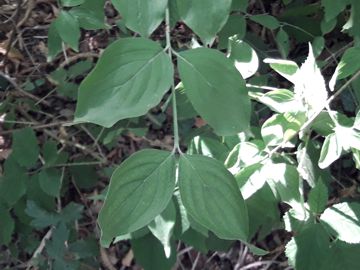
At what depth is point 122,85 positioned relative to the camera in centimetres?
77

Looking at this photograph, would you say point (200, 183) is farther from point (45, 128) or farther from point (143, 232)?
point (45, 128)

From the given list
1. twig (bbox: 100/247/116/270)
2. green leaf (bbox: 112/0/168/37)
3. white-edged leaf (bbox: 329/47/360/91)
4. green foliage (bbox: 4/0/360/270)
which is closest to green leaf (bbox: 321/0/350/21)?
green foliage (bbox: 4/0/360/270)

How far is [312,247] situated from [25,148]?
0.82m

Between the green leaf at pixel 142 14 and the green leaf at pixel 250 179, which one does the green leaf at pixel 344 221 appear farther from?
the green leaf at pixel 142 14

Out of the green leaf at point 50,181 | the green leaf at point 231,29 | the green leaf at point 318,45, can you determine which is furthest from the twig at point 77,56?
the green leaf at point 318,45

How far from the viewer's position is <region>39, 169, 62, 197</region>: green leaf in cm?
160

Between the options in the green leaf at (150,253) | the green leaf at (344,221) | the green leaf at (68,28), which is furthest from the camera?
the green leaf at (150,253)

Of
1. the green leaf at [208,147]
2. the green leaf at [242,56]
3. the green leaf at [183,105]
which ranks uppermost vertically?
the green leaf at [242,56]

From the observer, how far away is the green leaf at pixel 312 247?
114cm

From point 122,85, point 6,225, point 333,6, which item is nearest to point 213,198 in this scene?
point 122,85

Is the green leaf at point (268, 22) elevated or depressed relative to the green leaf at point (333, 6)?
depressed

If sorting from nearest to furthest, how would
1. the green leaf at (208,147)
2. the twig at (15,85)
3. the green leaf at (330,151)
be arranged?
1. the green leaf at (330,151)
2. the green leaf at (208,147)
3. the twig at (15,85)

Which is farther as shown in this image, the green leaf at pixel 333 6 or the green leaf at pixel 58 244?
the green leaf at pixel 58 244

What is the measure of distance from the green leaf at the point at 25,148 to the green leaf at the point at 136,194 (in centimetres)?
85
